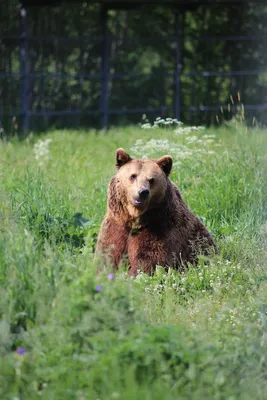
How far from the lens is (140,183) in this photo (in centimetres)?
548

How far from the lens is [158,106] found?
17500 mm

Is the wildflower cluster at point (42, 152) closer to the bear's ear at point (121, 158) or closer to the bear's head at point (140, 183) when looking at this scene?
the bear's ear at point (121, 158)

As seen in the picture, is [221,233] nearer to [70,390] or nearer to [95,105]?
[70,390]

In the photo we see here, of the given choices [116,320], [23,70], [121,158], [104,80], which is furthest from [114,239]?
[104,80]

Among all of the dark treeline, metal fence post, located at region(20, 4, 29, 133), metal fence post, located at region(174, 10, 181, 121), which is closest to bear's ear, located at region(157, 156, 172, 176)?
metal fence post, located at region(20, 4, 29, 133)

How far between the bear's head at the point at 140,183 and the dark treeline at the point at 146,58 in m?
9.50

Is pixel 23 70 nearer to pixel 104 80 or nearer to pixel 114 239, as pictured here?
pixel 104 80

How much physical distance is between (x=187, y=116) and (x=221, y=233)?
35.8 ft

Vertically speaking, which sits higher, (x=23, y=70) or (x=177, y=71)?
(x=23, y=70)

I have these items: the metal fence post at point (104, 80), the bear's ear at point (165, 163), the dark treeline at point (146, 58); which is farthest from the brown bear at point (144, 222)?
the metal fence post at point (104, 80)

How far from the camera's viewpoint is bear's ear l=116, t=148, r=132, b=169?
226 inches

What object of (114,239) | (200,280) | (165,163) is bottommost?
(200,280)

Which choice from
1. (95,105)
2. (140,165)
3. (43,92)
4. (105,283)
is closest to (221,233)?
(140,165)

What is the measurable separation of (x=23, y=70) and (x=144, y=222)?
8.86 metres
